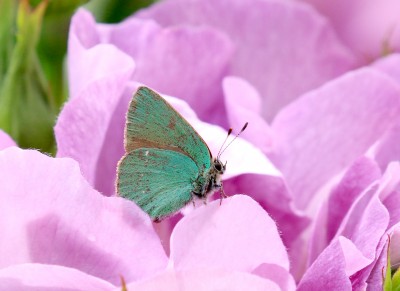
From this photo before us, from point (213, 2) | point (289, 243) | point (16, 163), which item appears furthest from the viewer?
point (213, 2)

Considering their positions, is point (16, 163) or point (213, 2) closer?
point (16, 163)

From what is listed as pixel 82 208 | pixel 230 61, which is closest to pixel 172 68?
pixel 230 61

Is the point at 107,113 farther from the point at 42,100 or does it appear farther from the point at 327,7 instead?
the point at 327,7

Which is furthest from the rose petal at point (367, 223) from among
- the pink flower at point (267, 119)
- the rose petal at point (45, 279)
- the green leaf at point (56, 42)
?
the green leaf at point (56, 42)

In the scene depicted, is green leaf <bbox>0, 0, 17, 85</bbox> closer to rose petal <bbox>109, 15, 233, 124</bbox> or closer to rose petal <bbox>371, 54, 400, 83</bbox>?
rose petal <bbox>109, 15, 233, 124</bbox>

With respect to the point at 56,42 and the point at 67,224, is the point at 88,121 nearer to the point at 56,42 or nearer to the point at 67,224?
the point at 67,224

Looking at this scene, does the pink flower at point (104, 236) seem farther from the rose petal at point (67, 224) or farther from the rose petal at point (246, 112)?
the rose petal at point (246, 112)
